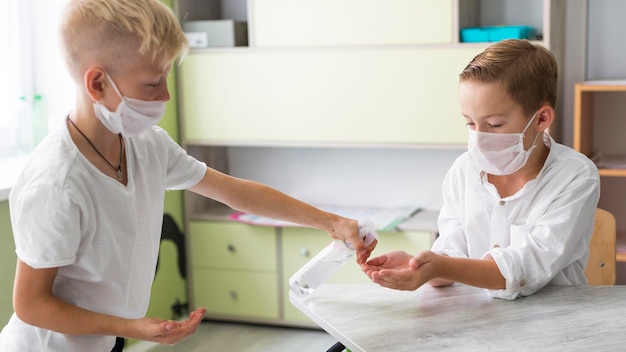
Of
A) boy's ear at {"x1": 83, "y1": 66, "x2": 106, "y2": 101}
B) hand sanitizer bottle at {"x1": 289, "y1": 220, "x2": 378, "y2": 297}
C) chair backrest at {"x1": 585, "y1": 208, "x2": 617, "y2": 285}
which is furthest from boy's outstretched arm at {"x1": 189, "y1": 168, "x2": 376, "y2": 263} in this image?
chair backrest at {"x1": 585, "y1": 208, "x2": 617, "y2": 285}

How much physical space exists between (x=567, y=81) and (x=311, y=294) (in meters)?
1.92

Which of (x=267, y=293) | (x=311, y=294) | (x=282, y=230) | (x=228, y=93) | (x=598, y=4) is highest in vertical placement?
(x=598, y=4)

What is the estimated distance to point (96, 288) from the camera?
4.70ft

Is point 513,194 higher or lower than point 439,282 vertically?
higher

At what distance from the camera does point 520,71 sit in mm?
1707

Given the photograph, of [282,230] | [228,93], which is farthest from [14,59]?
[282,230]

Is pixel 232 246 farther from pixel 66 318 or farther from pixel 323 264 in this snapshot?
pixel 66 318

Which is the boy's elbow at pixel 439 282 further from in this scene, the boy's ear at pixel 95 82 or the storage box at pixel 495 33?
the storage box at pixel 495 33

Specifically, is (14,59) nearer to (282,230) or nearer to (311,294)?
(282,230)

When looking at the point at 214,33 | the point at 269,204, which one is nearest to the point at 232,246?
the point at 214,33

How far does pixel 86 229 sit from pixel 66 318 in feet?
0.51

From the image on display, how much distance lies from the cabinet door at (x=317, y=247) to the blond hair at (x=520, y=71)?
4.67 ft

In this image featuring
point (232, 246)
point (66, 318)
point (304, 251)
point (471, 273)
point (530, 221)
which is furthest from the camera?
point (232, 246)

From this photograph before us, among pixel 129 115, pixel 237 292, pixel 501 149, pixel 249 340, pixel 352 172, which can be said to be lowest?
pixel 249 340
